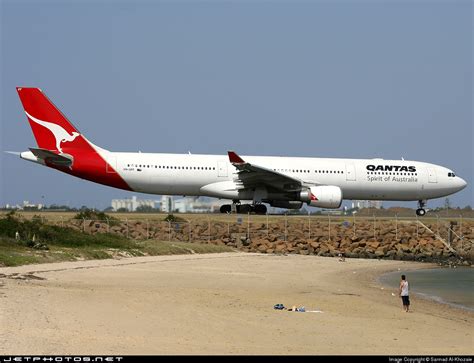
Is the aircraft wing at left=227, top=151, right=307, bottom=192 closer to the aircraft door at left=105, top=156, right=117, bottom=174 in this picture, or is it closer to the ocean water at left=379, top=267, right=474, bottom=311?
the aircraft door at left=105, top=156, right=117, bottom=174

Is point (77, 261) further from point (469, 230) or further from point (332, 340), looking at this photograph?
point (469, 230)

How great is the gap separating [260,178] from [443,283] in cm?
1544

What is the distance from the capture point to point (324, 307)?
A: 19.0 m

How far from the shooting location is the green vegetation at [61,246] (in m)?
26.1

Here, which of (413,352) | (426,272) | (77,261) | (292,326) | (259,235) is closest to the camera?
(413,352)

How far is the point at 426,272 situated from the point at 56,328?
70.1 feet

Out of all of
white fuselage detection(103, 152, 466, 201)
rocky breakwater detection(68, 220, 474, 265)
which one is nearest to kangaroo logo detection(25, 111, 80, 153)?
white fuselage detection(103, 152, 466, 201)

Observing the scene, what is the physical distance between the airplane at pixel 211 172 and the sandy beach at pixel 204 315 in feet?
51.0

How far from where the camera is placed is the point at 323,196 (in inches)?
1638

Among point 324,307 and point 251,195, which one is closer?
point 324,307

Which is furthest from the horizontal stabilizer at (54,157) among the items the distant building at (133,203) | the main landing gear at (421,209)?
the distant building at (133,203)

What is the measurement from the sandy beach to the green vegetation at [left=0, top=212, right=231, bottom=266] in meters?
1.05

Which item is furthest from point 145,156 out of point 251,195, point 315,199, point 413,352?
point 413,352

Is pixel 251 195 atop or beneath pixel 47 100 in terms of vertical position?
beneath
